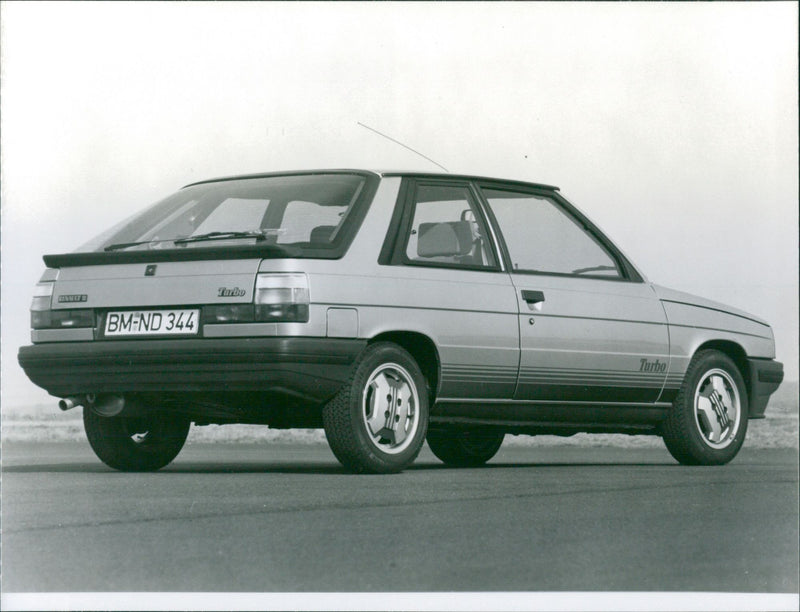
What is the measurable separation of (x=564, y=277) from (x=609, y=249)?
2.33 ft

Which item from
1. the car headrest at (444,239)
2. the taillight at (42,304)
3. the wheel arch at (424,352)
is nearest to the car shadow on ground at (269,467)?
the wheel arch at (424,352)

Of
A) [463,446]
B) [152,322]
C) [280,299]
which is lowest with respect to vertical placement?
[463,446]

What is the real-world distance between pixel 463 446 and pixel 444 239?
98.0 inches

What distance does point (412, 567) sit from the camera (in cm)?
560

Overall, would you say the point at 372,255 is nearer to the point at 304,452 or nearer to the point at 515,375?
the point at 515,375

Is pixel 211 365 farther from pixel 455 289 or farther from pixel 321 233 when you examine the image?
pixel 455 289

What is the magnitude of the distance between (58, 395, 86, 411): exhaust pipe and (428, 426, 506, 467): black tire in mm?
3120

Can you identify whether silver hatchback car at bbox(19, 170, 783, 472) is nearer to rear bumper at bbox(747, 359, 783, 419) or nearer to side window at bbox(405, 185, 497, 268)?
side window at bbox(405, 185, 497, 268)

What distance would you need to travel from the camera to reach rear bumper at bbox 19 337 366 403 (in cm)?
823

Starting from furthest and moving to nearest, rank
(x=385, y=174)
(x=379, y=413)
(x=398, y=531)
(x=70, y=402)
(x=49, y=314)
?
(x=385, y=174) → (x=49, y=314) → (x=70, y=402) → (x=379, y=413) → (x=398, y=531)

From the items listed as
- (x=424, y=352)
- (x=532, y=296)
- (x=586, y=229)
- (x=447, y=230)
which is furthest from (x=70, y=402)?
(x=586, y=229)

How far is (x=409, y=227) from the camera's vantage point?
908cm

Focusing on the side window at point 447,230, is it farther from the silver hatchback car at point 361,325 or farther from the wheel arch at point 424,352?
the wheel arch at point 424,352

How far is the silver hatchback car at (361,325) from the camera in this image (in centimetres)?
835
